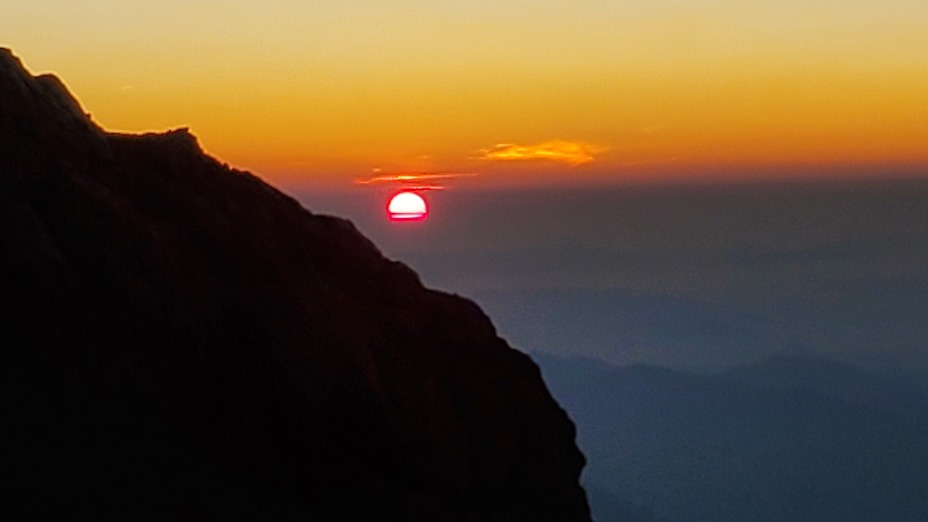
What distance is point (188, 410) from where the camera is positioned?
28.5 meters

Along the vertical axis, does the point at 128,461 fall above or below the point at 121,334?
below

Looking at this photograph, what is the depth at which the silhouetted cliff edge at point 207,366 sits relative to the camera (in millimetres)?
26812

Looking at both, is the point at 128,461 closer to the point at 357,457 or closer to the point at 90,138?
the point at 357,457

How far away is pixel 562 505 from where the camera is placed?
32719 millimetres

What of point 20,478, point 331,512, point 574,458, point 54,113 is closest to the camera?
point 20,478

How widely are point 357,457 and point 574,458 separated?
6.94 metres

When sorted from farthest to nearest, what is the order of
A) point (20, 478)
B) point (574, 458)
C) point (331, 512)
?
point (574, 458) < point (331, 512) < point (20, 478)

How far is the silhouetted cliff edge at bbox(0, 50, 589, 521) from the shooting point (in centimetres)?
2681

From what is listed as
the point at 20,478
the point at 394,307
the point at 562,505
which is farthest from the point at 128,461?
the point at 562,505

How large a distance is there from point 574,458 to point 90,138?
14377mm

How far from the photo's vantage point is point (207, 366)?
29.1m

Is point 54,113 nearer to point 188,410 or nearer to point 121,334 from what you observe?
point 121,334

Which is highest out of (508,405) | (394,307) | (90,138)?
(90,138)

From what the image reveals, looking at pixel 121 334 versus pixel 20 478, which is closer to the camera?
pixel 20 478
